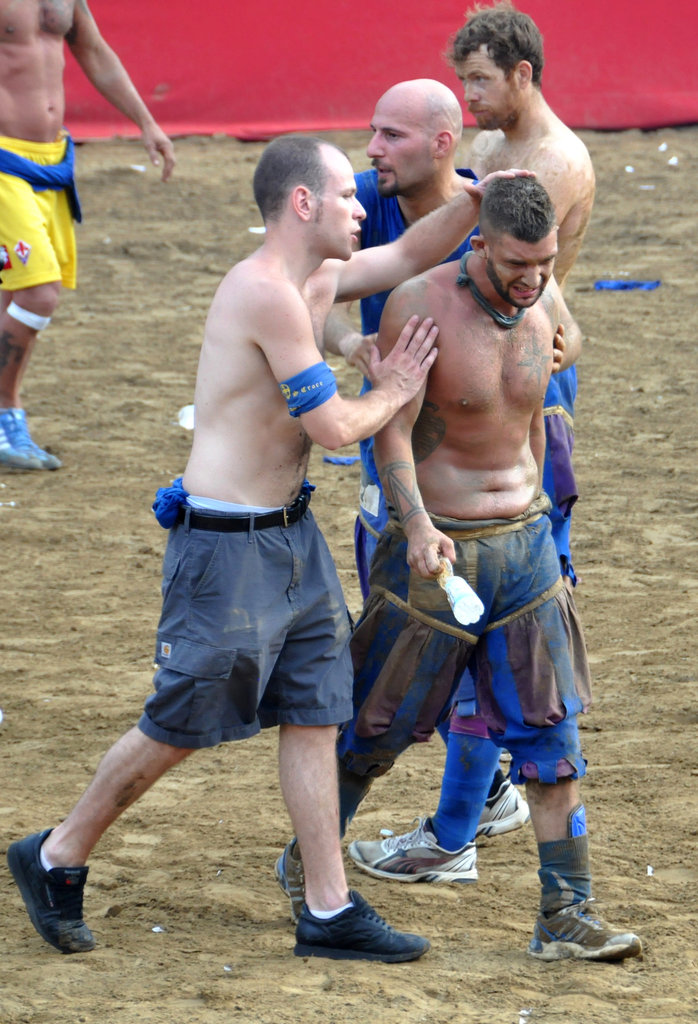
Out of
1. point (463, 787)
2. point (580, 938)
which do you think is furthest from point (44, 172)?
point (580, 938)

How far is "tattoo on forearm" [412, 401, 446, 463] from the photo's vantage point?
357 cm

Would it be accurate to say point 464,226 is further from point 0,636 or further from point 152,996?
point 0,636

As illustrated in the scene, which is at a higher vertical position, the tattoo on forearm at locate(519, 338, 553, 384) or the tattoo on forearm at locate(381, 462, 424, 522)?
the tattoo on forearm at locate(519, 338, 553, 384)

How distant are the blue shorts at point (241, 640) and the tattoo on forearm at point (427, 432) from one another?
377mm

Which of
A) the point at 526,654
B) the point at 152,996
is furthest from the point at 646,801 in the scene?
the point at 152,996

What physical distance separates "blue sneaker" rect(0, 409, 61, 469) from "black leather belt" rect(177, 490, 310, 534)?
160 inches

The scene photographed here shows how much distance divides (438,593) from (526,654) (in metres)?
0.27

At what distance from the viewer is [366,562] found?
13.7 feet

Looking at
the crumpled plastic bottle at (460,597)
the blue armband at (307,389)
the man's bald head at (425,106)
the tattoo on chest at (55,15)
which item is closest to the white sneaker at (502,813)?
the crumpled plastic bottle at (460,597)

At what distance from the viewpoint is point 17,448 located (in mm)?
7312

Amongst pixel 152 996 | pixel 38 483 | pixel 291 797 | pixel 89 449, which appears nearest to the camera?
pixel 152 996

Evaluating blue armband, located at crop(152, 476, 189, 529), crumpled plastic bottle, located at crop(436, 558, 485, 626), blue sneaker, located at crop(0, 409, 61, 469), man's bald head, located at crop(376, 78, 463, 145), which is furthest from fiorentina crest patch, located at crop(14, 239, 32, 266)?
crumpled plastic bottle, located at crop(436, 558, 485, 626)

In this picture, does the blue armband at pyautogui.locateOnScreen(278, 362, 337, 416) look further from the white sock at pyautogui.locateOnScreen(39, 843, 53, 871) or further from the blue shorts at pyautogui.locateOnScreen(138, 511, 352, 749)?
the white sock at pyautogui.locateOnScreen(39, 843, 53, 871)

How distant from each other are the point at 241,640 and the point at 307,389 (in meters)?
0.61
